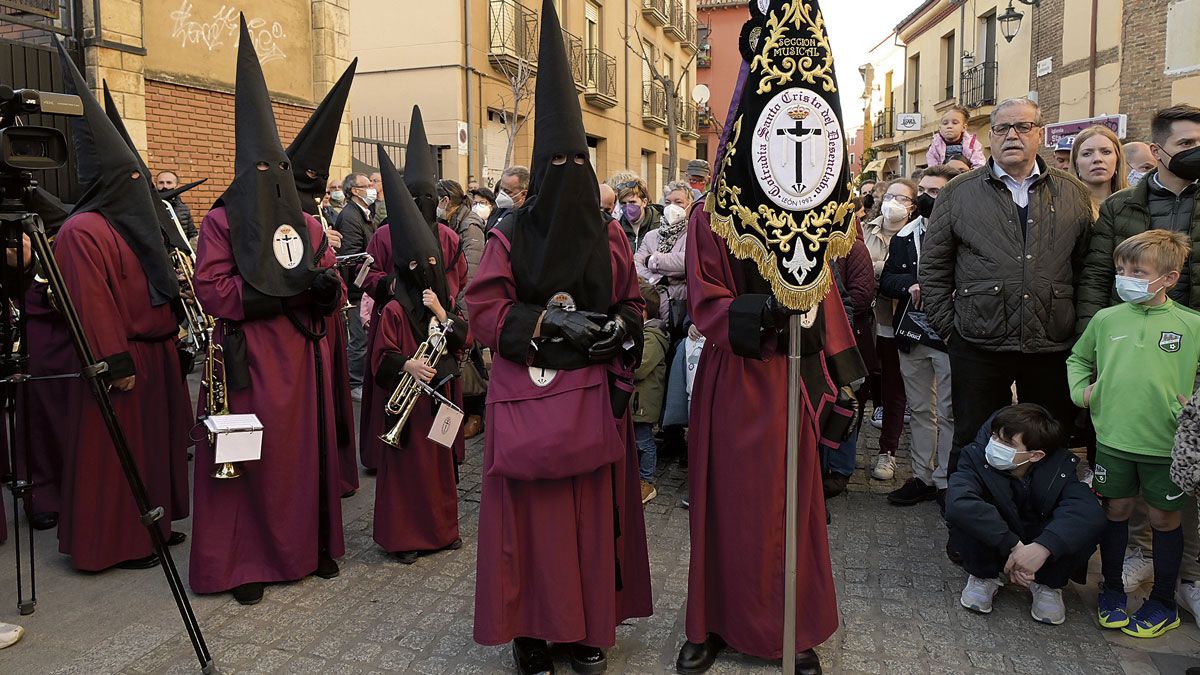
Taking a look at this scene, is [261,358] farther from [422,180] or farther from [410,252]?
[422,180]

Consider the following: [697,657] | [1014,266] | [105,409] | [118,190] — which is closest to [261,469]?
[105,409]

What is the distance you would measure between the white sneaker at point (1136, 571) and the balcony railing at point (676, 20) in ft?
88.3

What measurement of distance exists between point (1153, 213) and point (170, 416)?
5.42 metres

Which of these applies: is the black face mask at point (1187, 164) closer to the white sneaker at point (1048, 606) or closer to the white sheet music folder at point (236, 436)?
the white sneaker at point (1048, 606)

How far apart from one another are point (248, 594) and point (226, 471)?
616mm

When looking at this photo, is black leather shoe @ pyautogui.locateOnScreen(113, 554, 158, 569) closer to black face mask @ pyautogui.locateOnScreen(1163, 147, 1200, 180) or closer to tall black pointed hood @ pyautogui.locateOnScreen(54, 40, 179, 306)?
tall black pointed hood @ pyautogui.locateOnScreen(54, 40, 179, 306)

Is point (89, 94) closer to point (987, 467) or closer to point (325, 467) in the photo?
point (325, 467)

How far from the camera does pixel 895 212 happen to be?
20.7ft

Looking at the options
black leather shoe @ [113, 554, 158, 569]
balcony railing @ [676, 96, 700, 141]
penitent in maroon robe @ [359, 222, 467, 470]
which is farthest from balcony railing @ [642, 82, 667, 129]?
black leather shoe @ [113, 554, 158, 569]

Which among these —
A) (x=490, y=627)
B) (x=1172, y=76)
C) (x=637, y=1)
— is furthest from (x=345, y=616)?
(x=637, y=1)

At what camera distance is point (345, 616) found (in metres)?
4.11

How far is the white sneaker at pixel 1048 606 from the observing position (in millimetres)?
3953

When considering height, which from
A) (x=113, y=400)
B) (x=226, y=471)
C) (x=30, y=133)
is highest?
(x=30, y=133)

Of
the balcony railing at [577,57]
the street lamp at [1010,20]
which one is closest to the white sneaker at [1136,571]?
the street lamp at [1010,20]
